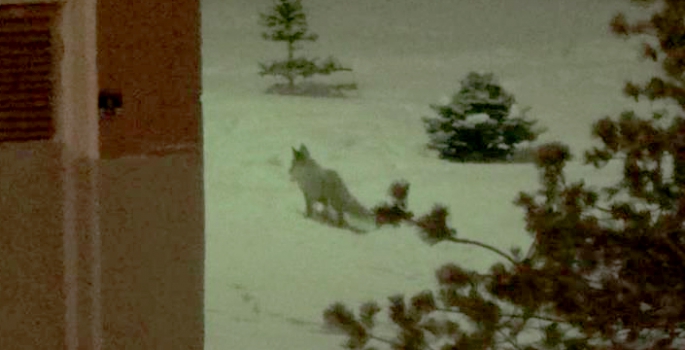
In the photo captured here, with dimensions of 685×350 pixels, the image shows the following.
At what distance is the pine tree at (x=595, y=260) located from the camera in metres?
2.72

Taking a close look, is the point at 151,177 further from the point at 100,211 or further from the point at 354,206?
the point at 354,206

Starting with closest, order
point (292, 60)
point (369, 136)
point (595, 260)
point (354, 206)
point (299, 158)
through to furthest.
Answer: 1. point (595, 260)
2. point (354, 206)
3. point (299, 158)
4. point (369, 136)
5. point (292, 60)

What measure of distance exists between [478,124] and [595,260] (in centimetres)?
592

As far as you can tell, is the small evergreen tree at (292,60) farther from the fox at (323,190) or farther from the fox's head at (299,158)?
the fox at (323,190)

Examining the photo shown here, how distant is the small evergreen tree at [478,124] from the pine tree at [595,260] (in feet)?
18.8

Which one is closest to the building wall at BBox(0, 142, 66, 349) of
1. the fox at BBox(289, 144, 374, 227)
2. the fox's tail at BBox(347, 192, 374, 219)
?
the fox at BBox(289, 144, 374, 227)

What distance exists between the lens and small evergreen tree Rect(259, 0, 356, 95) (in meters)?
9.95

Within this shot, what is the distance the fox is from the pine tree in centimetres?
426

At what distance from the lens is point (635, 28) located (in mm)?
2715

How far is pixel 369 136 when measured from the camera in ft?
31.1

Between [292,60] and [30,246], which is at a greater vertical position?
[292,60]

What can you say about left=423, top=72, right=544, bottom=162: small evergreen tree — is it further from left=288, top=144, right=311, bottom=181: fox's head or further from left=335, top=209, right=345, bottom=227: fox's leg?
left=335, top=209, right=345, bottom=227: fox's leg

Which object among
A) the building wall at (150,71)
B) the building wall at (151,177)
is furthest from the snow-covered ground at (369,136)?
the building wall at (150,71)

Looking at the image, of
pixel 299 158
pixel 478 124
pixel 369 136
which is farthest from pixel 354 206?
pixel 369 136
